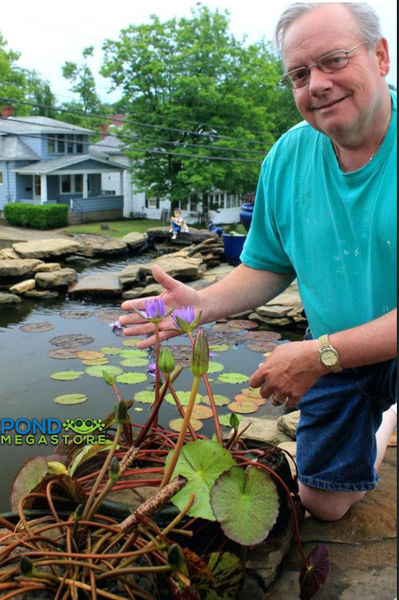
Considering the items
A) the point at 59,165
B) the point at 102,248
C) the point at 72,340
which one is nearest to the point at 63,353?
the point at 72,340

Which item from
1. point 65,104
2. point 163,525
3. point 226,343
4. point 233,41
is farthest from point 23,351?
point 65,104

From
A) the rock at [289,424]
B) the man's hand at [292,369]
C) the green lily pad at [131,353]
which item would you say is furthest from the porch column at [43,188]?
the man's hand at [292,369]

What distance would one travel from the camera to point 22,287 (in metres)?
7.64

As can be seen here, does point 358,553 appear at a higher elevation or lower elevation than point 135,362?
higher

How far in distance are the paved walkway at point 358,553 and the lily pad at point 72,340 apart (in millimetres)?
3735

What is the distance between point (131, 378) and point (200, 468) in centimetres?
322

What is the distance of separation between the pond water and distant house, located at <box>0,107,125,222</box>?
18506mm

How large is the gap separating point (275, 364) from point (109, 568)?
0.62m

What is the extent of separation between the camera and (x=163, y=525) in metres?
1.36

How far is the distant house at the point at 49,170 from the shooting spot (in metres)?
25.4

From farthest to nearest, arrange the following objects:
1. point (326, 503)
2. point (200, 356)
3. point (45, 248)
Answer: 1. point (45, 248)
2. point (326, 503)
3. point (200, 356)

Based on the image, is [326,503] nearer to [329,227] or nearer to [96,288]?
[329,227]

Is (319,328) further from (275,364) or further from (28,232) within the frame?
(28,232)

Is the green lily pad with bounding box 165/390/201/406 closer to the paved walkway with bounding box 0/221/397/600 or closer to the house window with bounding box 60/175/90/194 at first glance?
the paved walkway with bounding box 0/221/397/600
